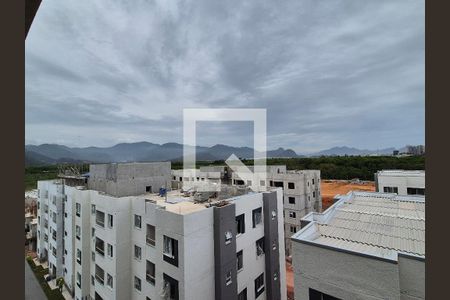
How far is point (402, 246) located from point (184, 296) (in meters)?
8.01

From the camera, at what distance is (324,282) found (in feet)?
19.1

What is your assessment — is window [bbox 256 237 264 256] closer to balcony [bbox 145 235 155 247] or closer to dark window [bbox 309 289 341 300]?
balcony [bbox 145 235 155 247]

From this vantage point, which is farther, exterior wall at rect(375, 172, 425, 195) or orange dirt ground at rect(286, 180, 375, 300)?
orange dirt ground at rect(286, 180, 375, 300)

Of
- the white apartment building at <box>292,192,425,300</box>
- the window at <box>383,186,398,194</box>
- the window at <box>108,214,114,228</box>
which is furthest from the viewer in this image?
the window at <box>383,186,398,194</box>

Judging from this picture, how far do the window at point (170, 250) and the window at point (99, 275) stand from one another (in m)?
7.49

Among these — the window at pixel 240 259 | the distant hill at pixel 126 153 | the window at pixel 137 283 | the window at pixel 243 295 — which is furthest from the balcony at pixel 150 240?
the distant hill at pixel 126 153

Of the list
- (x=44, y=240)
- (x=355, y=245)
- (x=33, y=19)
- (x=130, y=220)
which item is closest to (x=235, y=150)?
(x=130, y=220)

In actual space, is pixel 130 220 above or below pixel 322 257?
below

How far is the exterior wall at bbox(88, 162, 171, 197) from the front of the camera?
1482 centimetres

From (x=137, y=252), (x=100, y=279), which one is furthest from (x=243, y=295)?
(x=100, y=279)

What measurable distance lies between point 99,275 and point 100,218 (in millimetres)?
3815

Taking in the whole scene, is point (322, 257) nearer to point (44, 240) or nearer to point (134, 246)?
point (134, 246)

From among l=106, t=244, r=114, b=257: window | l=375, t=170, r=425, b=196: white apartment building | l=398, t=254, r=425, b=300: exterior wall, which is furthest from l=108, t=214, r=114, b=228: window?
l=375, t=170, r=425, b=196: white apartment building

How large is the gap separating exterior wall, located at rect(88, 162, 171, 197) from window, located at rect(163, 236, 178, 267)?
19.6ft
